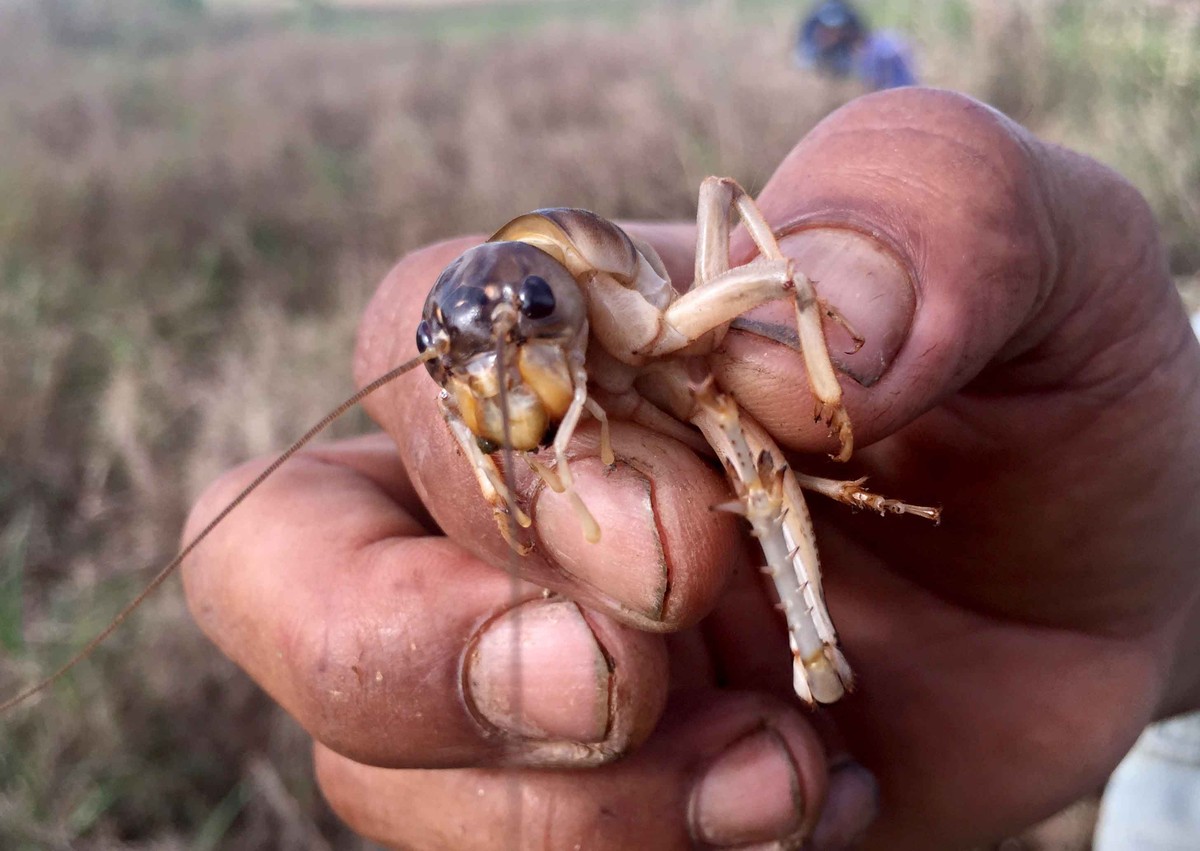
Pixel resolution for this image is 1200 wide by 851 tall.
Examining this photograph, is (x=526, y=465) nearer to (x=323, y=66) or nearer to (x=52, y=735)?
(x=52, y=735)

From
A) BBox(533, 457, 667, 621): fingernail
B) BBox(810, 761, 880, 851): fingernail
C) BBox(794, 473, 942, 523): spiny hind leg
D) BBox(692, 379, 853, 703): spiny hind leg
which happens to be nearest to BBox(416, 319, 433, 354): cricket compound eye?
BBox(533, 457, 667, 621): fingernail

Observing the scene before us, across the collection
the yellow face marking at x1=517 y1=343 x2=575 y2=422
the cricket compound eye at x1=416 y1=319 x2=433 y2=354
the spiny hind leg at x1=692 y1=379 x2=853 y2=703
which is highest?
the cricket compound eye at x1=416 y1=319 x2=433 y2=354

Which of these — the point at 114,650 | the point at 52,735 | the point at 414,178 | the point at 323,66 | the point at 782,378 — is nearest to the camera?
the point at 782,378

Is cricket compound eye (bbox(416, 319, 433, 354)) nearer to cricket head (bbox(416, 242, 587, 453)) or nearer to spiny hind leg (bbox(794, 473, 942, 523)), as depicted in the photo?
cricket head (bbox(416, 242, 587, 453))

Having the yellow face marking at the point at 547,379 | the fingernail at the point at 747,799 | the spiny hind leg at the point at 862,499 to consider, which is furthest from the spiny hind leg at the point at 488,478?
the fingernail at the point at 747,799

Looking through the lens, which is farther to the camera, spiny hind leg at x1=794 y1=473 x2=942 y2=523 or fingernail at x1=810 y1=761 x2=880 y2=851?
fingernail at x1=810 y1=761 x2=880 y2=851

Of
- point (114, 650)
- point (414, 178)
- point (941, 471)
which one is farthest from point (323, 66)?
point (941, 471)

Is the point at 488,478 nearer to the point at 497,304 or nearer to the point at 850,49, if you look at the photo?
the point at 497,304
